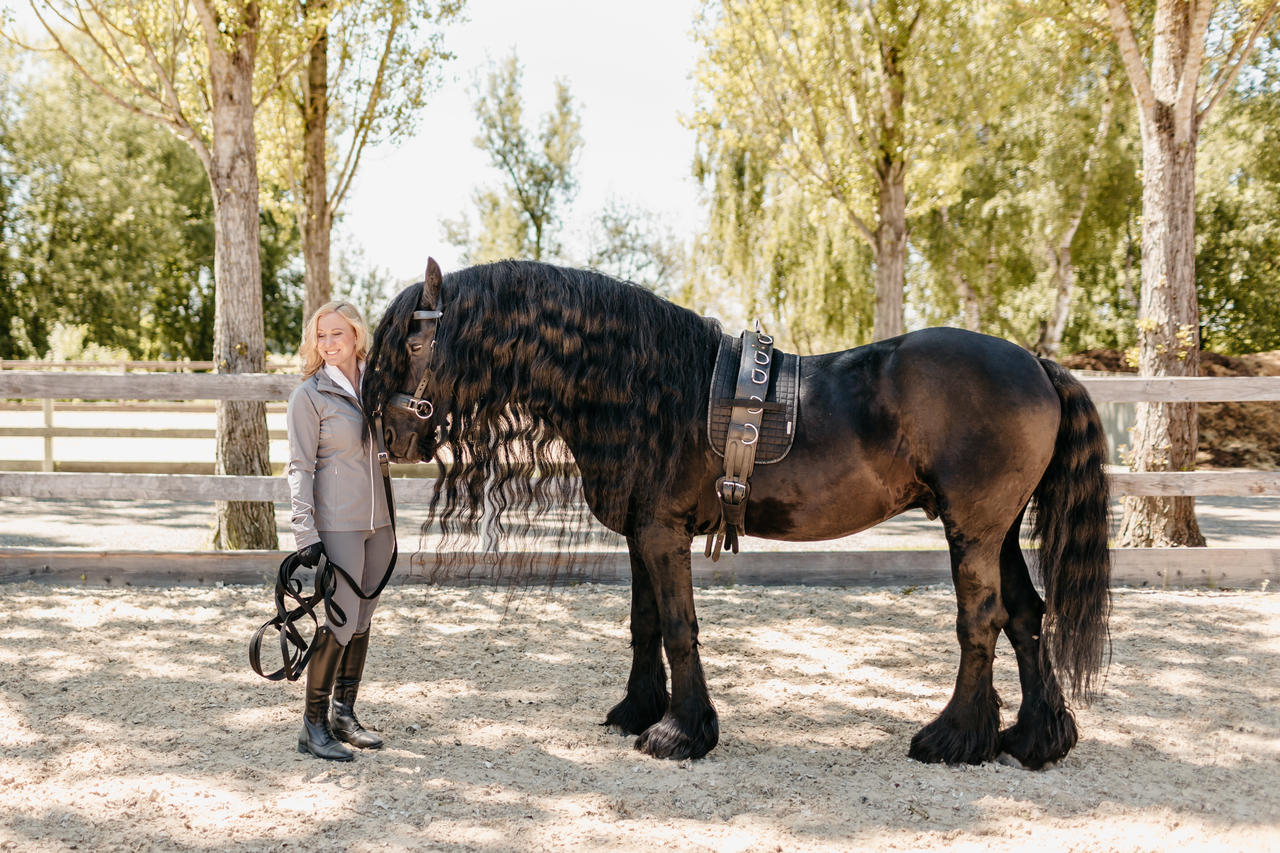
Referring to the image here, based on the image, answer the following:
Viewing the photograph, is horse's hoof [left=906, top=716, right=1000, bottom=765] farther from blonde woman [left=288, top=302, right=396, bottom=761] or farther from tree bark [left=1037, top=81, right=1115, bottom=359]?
tree bark [left=1037, top=81, right=1115, bottom=359]

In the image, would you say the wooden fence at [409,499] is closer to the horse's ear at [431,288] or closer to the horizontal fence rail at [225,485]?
the horizontal fence rail at [225,485]

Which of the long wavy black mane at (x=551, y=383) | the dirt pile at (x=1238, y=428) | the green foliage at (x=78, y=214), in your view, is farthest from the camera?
the green foliage at (x=78, y=214)

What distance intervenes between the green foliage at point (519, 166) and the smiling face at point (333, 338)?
22765mm

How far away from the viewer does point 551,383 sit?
2971 mm

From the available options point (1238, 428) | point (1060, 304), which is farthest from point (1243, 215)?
point (1238, 428)

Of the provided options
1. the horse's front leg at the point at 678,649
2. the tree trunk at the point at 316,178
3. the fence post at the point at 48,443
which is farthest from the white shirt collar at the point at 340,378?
the fence post at the point at 48,443

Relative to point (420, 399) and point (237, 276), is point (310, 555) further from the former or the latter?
point (237, 276)

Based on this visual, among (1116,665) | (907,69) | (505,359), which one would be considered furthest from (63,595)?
(907,69)

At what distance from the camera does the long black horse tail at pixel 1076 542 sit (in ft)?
10.4

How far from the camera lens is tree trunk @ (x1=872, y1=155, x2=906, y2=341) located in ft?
36.9

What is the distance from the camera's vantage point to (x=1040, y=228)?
21.7 m

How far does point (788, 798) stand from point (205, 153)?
5776mm

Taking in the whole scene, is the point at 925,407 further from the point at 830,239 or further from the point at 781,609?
the point at 830,239

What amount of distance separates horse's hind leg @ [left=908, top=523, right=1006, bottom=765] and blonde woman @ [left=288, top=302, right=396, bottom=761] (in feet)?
6.68
